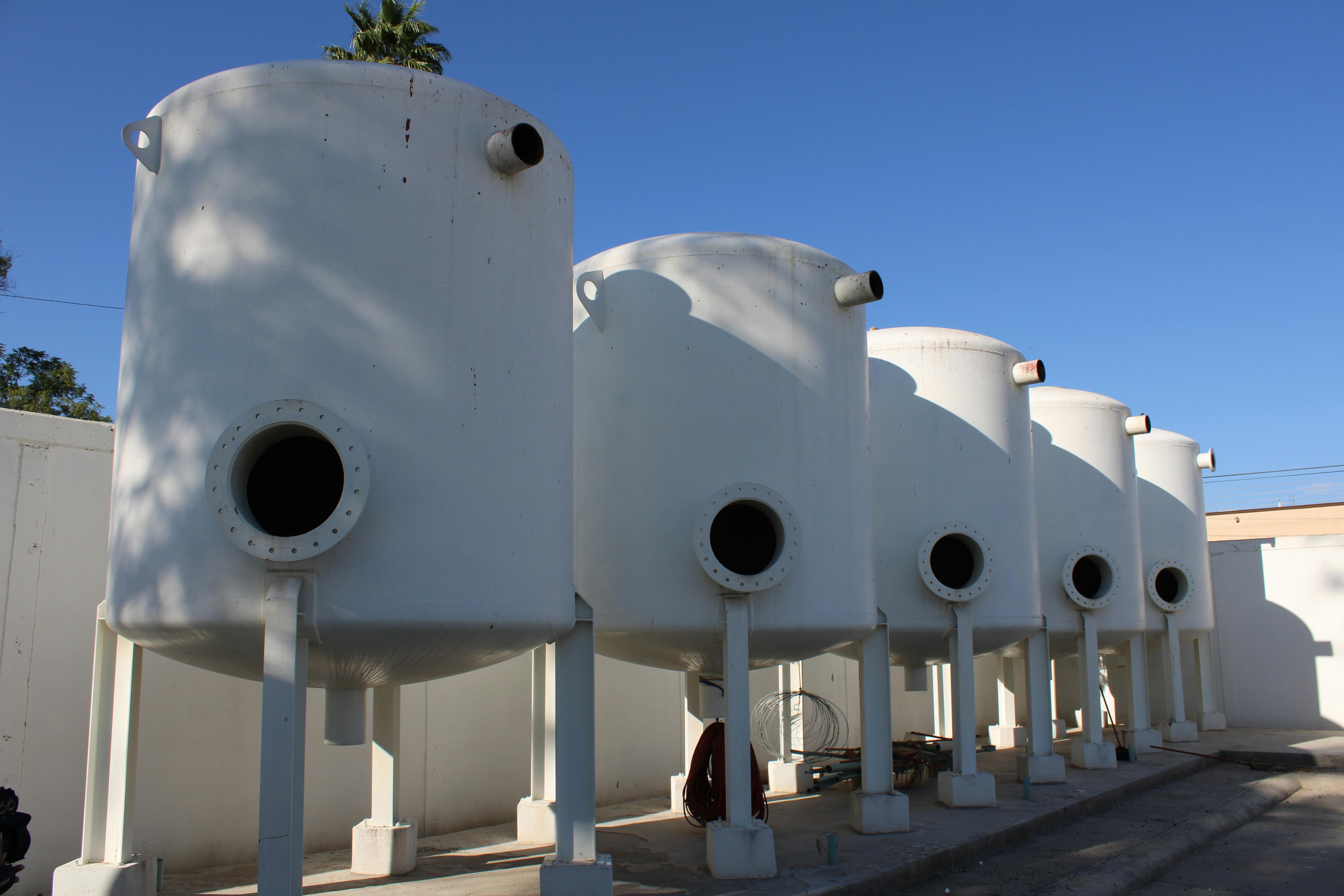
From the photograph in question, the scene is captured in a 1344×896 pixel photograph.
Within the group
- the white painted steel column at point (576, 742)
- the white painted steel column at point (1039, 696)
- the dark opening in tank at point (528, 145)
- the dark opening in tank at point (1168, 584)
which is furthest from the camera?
the dark opening in tank at point (1168, 584)

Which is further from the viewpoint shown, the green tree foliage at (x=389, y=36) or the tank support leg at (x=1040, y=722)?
the green tree foliage at (x=389, y=36)

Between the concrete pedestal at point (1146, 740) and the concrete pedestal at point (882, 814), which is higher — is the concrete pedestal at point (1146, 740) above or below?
below

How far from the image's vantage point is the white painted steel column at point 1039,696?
1123 centimetres

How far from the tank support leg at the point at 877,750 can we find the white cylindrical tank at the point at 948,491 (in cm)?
79

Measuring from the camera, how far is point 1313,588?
17.2 meters

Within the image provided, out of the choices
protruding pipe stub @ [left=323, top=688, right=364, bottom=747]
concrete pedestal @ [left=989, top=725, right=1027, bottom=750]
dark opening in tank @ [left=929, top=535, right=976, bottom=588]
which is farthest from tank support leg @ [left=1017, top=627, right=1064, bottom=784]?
protruding pipe stub @ [left=323, top=688, right=364, bottom=747]

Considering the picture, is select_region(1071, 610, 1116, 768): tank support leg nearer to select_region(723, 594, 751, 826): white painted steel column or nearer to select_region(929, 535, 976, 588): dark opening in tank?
select_region(929, 535, 976, 588): dark opening in tank

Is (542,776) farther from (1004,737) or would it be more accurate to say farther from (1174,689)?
(1174,689)

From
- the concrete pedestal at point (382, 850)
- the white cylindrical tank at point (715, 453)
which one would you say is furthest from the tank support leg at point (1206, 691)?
the concrete pedestal at point (382, 850)

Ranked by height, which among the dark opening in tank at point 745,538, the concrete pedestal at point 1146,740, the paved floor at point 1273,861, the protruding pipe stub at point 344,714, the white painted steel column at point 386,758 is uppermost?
the dark opening in tank at point 745,538

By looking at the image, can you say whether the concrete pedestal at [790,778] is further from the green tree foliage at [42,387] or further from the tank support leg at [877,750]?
the green tree foliage at [42,387]

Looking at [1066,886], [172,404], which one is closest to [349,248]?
[172,404]

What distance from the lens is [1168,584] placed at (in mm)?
15797

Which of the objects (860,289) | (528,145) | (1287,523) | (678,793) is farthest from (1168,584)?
(1287,523)
